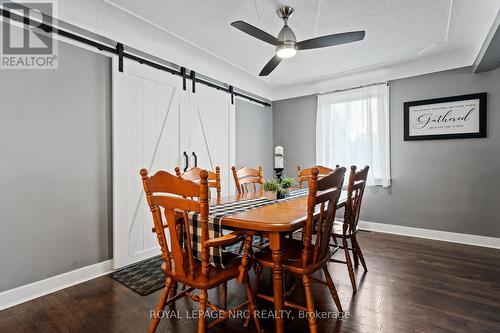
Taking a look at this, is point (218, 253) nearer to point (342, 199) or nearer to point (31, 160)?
point (342, 199)

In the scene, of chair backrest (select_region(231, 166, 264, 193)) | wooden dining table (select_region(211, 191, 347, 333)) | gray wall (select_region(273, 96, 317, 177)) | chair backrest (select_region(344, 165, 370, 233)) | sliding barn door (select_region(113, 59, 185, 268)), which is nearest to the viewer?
wooden dining table (select_region(211, 191, 347, 333))

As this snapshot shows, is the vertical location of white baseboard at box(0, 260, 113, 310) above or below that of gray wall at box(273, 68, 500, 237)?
below

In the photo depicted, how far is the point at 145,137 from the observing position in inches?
116

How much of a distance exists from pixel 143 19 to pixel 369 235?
4.05 meters

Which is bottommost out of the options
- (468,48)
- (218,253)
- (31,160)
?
(218,253)

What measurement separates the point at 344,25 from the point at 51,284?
3.76m

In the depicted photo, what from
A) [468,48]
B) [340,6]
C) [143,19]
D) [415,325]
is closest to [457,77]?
[468,48]

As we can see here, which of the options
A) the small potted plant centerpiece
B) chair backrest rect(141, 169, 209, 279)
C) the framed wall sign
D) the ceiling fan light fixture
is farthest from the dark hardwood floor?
the ceiling fan light fixture

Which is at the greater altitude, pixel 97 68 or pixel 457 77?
pixel 457 77

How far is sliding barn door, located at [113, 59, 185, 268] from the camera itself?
2.68m

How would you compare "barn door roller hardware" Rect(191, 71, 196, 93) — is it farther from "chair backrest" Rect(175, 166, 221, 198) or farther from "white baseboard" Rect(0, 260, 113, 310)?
"white baseboard" Rect(0, 260, 113, 310)

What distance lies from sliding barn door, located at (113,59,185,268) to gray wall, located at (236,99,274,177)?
1440 mm

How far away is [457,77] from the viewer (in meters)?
3.57

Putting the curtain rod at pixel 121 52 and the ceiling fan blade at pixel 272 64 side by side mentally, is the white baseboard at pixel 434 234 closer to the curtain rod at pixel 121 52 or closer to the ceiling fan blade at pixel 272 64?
the ceiling fan blade at pixel 272 64
